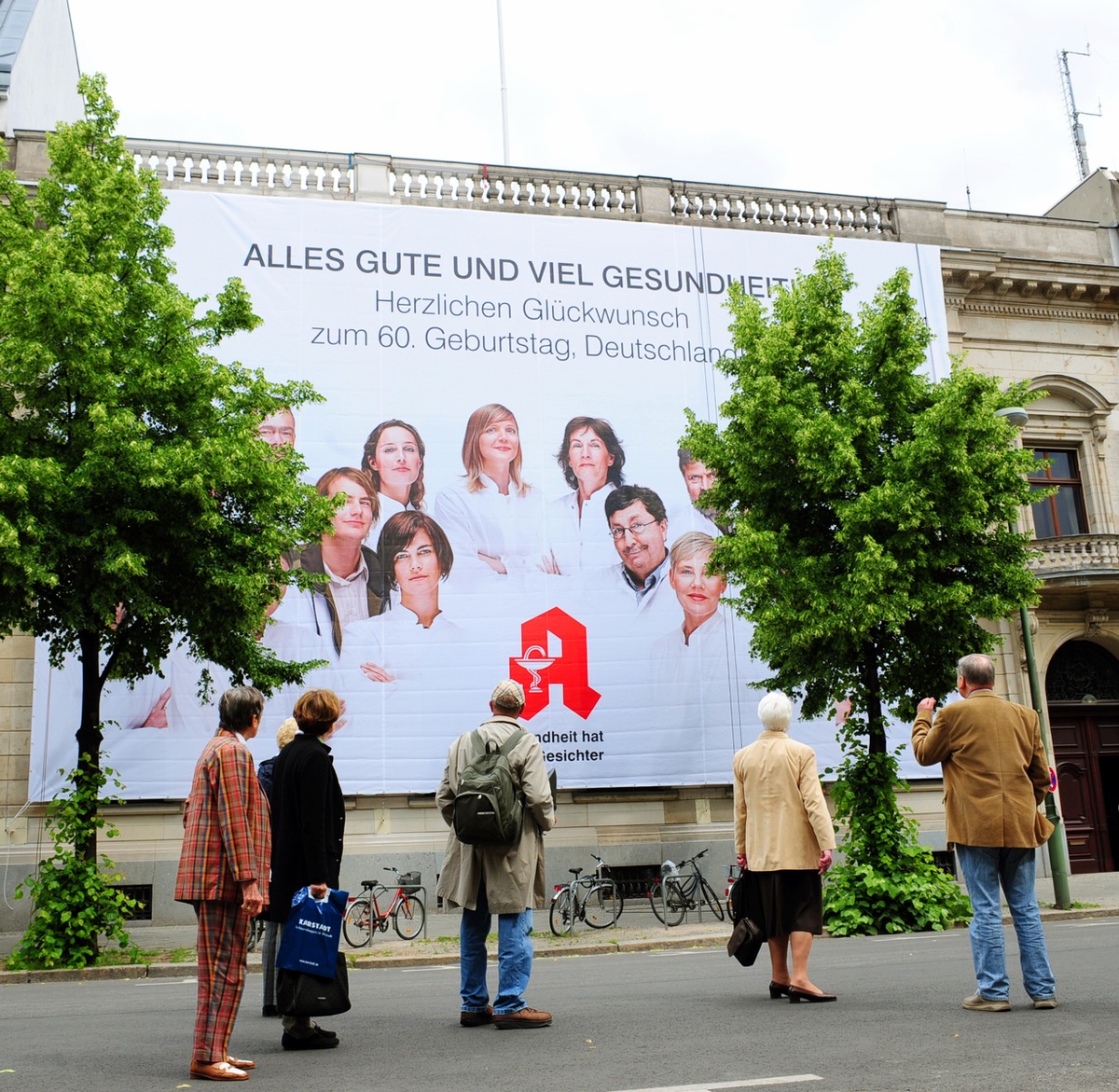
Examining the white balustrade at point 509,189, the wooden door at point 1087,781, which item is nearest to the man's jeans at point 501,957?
the white balustrade at point 509,189

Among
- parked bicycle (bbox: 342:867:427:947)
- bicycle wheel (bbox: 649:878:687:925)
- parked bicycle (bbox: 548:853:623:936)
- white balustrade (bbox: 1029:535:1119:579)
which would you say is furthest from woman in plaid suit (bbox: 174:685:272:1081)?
white balustrade (bbox: 1029:535:1119:579)

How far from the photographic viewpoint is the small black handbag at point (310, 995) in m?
6.06

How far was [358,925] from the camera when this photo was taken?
Result: 50.3ft

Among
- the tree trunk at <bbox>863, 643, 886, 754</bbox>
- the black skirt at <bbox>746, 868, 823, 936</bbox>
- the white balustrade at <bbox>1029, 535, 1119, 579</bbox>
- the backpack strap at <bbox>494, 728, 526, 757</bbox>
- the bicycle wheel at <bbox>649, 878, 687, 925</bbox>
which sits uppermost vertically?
the white balustrade at <bbox>1029, 535, 1119, 579</bbox>

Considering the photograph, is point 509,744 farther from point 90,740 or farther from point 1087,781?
point 1087,781

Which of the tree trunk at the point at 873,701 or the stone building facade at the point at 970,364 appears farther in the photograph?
the stone building facade at the point at 970,364

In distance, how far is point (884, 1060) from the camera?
17.1 ft

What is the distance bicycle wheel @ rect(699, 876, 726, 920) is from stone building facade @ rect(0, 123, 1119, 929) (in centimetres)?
221

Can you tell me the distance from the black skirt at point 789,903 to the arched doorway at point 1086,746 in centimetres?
1772

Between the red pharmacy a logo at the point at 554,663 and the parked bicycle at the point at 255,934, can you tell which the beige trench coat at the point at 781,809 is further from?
the red pharmacy a logo at the point at 554,663

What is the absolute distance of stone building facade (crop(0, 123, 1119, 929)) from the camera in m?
18.9

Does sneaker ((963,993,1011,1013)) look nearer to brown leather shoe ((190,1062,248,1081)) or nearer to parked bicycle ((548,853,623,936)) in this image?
brown leather shoe ((190,1062,248,1081))

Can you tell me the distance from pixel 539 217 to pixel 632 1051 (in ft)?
58.6

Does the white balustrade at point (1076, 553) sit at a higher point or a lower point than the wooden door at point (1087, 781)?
higher
